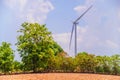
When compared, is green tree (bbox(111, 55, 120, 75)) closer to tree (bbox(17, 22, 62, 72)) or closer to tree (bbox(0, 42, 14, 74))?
tree (bbox(17, 22, 62, 72))

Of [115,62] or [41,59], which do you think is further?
[115,62]

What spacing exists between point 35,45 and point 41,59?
418 cm

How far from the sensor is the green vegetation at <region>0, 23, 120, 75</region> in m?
71.5

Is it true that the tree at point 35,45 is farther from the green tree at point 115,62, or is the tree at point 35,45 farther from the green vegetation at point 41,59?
the green tree at point 115,62

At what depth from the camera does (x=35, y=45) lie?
7056 cm

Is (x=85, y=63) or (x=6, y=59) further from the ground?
(x=6, y=59)

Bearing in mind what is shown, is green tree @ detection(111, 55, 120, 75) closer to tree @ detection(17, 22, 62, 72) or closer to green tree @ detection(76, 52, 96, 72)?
green tree @ detection(76, 52, 96, 72)

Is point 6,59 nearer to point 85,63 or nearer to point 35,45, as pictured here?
point 35,45

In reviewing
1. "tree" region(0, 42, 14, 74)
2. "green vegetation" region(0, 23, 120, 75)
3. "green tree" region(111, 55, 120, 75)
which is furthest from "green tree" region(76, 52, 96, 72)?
"tree" region(0, 42, 14, 74)

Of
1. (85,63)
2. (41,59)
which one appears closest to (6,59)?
(41,59)

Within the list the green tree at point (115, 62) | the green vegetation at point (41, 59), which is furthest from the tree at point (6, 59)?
the green tree at point (115, 62)

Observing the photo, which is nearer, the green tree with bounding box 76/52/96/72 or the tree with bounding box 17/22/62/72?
the tree with bounding box 17/22/62/72

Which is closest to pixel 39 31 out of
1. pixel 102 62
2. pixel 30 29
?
pixel 30 29

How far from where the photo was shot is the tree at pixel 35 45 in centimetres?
7100
